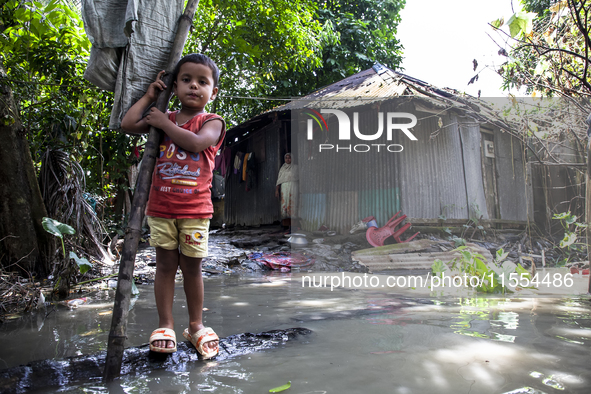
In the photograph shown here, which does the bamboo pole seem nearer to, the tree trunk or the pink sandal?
the pink sandal

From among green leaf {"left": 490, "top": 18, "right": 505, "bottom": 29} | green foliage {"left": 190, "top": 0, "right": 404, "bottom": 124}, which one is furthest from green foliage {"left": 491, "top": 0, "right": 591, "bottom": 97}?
Result: green foliage {"left": 190, "top": 0, "right": 404, "bottom": 124}

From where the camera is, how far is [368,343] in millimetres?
1787

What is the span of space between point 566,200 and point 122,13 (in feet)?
28.3

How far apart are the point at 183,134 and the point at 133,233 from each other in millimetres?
483

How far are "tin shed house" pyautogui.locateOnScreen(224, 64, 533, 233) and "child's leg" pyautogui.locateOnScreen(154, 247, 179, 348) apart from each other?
5952 millimetres

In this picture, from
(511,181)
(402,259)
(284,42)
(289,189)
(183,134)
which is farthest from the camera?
(289,189)

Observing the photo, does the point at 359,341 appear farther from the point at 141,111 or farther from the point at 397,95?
the point at 397,95

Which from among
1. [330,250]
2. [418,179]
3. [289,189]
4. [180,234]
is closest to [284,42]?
[289,189]

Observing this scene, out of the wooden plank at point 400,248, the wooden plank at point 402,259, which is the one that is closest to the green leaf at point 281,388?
the wooden plank at point 402,259

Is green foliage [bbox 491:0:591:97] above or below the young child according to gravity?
above

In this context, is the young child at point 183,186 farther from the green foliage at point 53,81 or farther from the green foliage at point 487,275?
the green foliage at point 487,275

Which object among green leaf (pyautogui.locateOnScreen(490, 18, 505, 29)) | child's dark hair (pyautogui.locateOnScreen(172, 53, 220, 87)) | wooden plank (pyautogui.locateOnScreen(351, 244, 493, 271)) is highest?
green leaf (pyautogui.locateOnScreen(490, 18, 505, 29))

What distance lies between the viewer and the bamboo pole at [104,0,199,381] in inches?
56.3

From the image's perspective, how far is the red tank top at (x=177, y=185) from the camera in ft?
5.83
